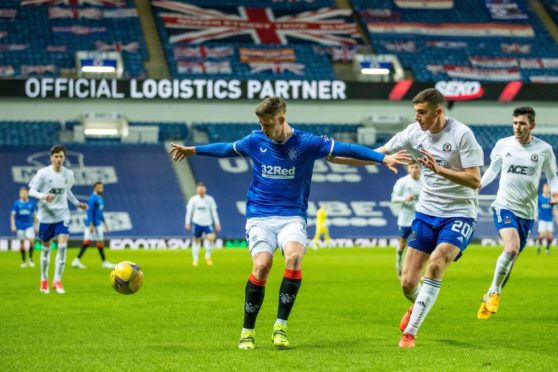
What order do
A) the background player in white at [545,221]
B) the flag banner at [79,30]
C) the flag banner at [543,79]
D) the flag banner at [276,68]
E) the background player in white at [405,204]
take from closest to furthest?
the background player in white at [405,204] < the background player in white at [545,221] < the flag banner at [276,68] < the flag banner at [79,30] < the flag banner at [543,79]

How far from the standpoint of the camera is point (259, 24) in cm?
5347

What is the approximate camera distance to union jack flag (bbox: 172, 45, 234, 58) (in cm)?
4997

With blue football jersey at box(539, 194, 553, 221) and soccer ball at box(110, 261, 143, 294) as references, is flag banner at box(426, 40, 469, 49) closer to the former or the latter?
blue football jersey at box(539, 194, 553, 221)

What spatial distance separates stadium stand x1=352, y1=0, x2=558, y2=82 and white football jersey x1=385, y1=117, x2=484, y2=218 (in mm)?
40371

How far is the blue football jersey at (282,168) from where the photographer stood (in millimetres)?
10023

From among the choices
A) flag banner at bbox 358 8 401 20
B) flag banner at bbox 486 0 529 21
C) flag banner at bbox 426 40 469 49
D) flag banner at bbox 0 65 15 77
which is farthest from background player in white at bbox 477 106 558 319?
flag banner at bbox 486 0 529 21

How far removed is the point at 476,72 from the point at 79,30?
20.0 metres

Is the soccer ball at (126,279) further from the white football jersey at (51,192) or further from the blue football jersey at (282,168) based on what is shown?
the white football jersey at (51,192)

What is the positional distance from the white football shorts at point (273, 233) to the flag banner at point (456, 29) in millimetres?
44456

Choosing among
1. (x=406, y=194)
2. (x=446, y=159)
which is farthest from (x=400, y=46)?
(x=446, y=159)

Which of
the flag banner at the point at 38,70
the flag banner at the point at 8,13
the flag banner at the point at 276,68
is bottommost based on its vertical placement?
the flag banner at the point at 38,70

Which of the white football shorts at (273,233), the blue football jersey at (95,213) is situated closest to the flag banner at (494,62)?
the blue football jersey at (95,213)

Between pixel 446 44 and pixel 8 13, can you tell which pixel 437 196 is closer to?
pixel 8 13

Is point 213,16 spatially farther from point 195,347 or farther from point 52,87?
point 195,347
